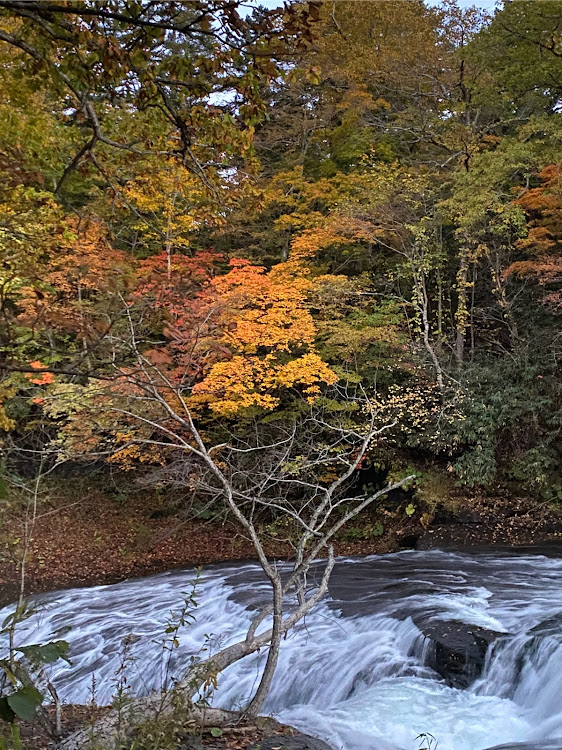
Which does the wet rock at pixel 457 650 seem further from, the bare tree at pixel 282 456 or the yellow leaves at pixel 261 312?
the yellow leaves at pixel 261 312

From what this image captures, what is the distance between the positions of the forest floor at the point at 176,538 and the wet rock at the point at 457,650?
4004mm

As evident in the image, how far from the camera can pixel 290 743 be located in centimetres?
386

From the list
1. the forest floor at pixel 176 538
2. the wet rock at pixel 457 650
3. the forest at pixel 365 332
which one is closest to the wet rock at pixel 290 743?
the wet rock at pixel 457 650

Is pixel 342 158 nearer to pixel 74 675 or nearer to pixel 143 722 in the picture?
pixel 74 675

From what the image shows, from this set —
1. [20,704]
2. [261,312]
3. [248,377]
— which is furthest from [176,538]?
→ [20,704]

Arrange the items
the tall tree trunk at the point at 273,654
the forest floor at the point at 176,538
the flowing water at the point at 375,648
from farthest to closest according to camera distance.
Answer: the forest floor at the point at 176,538 < the flowing water at the point at 375,648 < the tall tree trunk at the point at 273,654

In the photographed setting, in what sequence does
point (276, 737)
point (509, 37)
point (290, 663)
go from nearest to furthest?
1. point (276, 737)
2. point (290, 663)
3. point (509, 37)

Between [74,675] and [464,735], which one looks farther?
[74,675]

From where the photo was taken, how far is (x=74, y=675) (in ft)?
20.9

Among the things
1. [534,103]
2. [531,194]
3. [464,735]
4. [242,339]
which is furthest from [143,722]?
[534,103]

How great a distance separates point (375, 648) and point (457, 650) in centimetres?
88

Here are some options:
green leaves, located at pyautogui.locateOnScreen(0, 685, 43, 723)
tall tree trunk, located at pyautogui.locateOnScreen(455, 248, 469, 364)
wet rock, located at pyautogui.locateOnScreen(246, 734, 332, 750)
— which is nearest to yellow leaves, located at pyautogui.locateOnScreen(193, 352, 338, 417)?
tall tree trunk, located at pyautogui.locateOnScreen(455, 248, 469, 364)

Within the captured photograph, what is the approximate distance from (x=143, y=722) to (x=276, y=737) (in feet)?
3.13

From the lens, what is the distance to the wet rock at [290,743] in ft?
12.1
